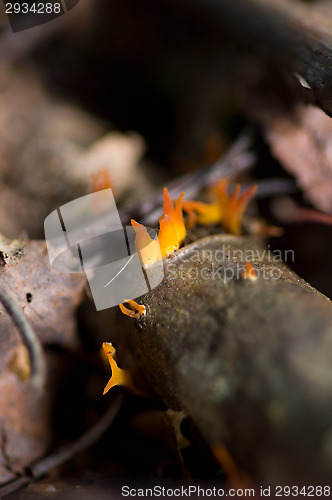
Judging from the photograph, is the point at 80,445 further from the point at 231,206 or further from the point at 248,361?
the point at 231,206

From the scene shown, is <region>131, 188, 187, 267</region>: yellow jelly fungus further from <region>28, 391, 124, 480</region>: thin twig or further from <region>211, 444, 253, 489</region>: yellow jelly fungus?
<region>211, 444, 253, 489</region>: yellow jelly fungus

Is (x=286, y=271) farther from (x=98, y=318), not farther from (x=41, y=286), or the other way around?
(x=41, y=286)

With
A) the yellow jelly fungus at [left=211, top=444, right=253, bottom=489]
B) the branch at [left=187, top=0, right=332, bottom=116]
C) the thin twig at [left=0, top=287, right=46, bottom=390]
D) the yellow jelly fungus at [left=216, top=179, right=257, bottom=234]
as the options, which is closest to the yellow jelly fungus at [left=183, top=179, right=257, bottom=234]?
the yellow jelly fungus at [left=216, top=179, right=257, bottom=234]

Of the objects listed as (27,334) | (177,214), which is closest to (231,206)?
(177,214)

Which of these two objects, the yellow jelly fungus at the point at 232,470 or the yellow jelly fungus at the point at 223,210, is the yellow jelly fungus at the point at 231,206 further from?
the yellow jelly fungus at the point at 232,470

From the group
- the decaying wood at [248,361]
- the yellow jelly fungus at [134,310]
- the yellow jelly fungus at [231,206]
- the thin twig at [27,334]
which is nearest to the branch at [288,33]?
the yellow jelly fungus at [231,206]

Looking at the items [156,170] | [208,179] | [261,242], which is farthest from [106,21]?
[261,242]
